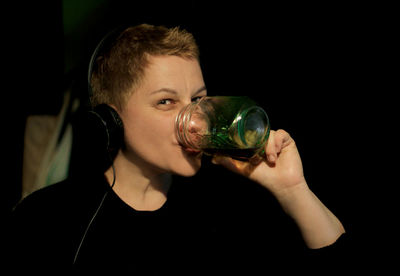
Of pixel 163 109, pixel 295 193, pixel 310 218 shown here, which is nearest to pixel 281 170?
pixel 295 193

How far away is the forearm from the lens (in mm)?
1019

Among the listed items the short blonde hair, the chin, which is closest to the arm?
the chin

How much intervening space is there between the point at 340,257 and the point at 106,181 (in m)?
0.92

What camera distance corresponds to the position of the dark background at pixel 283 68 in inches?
48.7

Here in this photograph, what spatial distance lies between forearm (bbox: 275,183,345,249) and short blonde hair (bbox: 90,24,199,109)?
658 mm

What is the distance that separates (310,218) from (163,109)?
2.24 ft

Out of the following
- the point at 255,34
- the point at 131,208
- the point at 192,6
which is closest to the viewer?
the point at 131,208

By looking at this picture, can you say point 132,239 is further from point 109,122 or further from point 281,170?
point 281,170

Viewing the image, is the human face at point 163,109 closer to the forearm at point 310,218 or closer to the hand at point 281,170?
the hand at point 281,170

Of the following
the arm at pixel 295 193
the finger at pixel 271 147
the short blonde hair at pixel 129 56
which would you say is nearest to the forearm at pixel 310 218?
the arm at pixel 295 193

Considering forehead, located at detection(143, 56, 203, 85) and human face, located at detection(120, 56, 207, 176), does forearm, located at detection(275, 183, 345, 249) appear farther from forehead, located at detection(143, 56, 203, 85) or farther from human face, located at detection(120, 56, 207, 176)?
forehead, located at detection(143, 56, 203, 85)

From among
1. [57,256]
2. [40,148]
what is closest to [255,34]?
[57,256]

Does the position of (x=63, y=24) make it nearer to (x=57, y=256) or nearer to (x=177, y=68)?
(x=177, y=68)

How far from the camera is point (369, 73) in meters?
1.22
